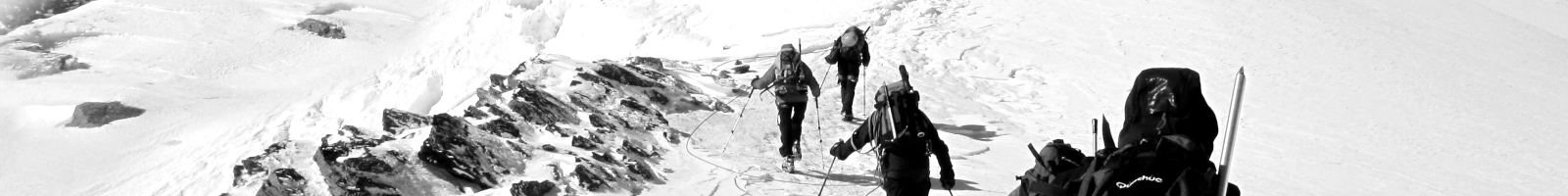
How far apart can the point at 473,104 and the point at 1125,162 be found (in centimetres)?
994

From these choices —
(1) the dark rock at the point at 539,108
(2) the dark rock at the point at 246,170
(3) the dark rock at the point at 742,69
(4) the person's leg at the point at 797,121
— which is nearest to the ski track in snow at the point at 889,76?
(4) the person's leg at the point at 797,121

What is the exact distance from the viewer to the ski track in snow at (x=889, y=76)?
13438 mm

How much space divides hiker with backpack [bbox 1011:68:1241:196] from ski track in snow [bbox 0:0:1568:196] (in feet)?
17.4

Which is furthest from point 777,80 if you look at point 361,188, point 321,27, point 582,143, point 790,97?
point 321,27

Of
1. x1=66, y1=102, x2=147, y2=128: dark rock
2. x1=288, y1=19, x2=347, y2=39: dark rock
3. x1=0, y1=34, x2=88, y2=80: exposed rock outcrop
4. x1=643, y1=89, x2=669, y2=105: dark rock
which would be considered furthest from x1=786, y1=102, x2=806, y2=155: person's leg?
x1=288, y1=19, x2=347, y2=39: dark rock

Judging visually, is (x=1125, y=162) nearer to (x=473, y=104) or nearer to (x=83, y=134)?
A: (x=473, y=104)

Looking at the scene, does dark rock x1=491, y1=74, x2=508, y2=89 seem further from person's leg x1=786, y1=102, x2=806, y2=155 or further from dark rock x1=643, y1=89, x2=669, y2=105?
person's leg x1=786, y1=102, x2=806, y2=155

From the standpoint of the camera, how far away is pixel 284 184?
9.12 meters

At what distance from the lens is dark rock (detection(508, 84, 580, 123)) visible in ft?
40.9

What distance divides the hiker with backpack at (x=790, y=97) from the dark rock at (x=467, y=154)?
211 centimetres

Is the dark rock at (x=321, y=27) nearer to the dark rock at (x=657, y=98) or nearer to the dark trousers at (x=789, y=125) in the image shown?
the dark rock at (x=657, y=98)

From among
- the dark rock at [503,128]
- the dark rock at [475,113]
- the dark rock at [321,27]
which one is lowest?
the dark rock at [321,27]

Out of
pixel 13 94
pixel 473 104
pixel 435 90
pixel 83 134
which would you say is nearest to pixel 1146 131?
pixel 473 104

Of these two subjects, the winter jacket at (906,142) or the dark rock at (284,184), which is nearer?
the winter jacket at (906,142)
